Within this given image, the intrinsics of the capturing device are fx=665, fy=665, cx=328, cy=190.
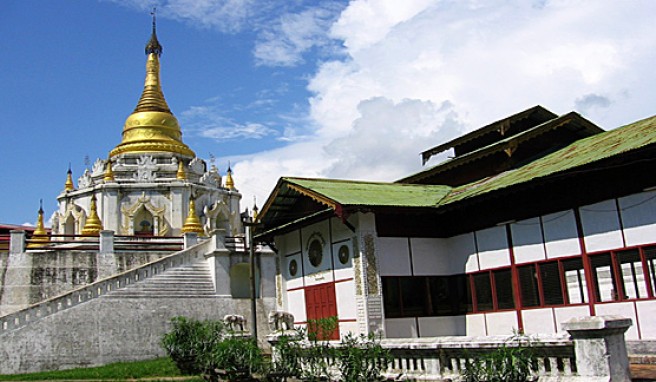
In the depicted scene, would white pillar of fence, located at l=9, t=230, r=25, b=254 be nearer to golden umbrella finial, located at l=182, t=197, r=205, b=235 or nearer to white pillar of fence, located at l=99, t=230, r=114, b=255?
white pillar of fence, located at l=99, t=230, r=114, b=255

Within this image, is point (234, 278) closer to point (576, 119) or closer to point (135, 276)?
point (135, 276)

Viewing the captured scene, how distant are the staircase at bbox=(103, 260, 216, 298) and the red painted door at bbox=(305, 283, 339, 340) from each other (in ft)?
24.7

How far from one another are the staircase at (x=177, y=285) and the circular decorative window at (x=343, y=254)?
32.9 ft

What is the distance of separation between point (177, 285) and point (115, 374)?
863cm

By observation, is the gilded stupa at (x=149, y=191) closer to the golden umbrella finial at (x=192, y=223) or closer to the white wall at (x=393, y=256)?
the golden umbrella finial at (x=192, y=223)

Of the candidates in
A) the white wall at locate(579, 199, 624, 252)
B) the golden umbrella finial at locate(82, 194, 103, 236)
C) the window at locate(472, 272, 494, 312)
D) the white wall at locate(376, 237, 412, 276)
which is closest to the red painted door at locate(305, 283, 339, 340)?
the white wall at locate(376, 237, 412, 276)

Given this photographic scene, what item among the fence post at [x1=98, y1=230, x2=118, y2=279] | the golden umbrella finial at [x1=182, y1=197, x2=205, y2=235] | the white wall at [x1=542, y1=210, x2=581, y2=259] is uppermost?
the golden umbrella finial at [x1=182, y1=197, x2=205, y2=235]

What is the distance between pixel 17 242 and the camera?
98.3ft

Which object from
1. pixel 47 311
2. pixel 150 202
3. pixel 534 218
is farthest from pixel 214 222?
pixel 534 218

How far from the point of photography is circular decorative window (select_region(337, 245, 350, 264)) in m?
21.5

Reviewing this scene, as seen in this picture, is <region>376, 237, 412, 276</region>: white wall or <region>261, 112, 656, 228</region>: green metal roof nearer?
<region>261, 112, 656, 228</region>: green metal roof

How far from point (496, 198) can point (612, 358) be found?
36.3ft

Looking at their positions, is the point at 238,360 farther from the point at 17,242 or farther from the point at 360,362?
the point at 17,242

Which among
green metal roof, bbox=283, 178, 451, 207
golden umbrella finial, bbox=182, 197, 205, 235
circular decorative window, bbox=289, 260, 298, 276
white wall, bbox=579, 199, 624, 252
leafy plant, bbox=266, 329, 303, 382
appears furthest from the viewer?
golden umbrella finial, bbox=182, 197, 205, 235
